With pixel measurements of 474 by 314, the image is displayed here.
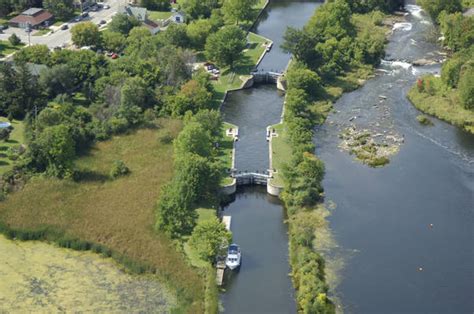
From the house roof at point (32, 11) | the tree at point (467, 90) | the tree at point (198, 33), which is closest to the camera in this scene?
the tree at point (467, 90)

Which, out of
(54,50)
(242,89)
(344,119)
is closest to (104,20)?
(54,50)

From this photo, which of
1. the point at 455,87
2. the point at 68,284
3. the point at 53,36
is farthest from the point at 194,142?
the point at 53,36

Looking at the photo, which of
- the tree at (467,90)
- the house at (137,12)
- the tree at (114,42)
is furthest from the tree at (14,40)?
the tree at (467,90)

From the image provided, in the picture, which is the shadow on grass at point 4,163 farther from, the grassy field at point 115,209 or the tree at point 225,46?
the tree at point 225,46

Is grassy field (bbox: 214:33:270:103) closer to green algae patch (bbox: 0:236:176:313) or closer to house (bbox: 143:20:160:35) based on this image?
house (bbox: 143:20:160:35)

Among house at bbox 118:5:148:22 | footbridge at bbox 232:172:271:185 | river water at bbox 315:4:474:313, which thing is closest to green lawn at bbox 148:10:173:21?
house at bbox 118:5:148:22

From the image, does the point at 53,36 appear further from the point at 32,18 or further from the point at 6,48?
the point at 6,48
